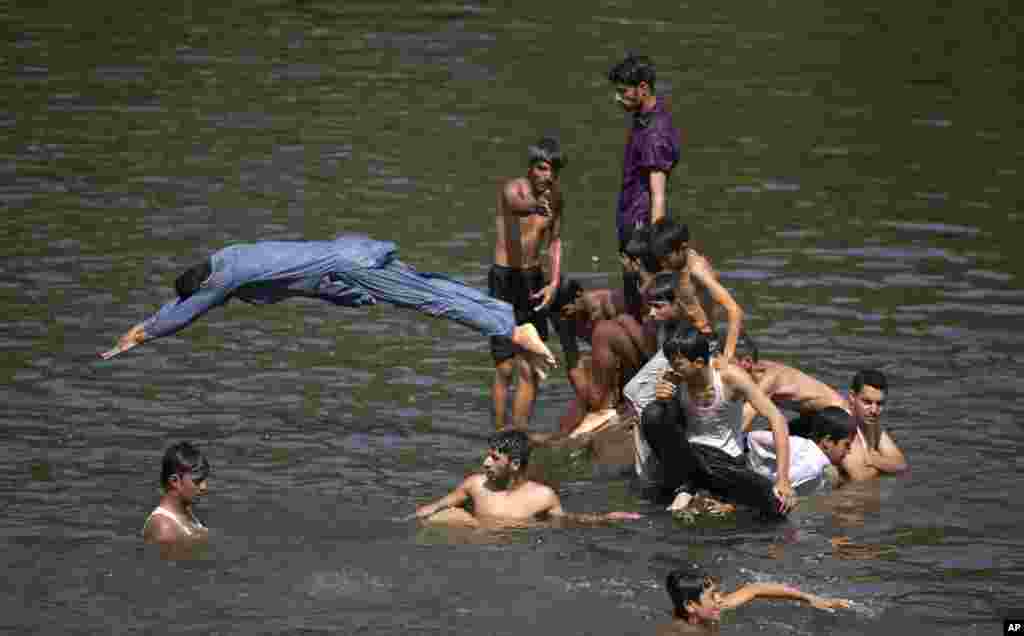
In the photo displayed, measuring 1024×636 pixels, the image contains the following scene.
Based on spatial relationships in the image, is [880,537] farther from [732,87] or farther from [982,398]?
[732,87]

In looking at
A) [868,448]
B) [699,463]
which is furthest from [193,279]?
[868,448]

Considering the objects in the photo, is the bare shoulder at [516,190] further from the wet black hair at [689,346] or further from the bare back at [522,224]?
the wet black hair at [689,346]

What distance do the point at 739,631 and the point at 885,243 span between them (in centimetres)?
878

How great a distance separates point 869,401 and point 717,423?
1273 mm

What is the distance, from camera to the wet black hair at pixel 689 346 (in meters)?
12.0

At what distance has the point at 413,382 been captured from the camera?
15133 millimetres

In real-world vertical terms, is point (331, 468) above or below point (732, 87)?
below

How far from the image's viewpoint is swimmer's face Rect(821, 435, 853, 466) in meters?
13.2

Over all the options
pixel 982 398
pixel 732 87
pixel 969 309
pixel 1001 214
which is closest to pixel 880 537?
pixel 982 398

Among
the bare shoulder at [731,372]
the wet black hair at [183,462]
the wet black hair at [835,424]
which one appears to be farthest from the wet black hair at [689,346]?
the wet black hair at [183,462]

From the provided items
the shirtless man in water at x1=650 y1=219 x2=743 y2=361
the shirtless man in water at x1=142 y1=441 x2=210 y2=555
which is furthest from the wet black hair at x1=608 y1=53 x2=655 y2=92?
the shirtless man in water at x1=142 y1=441 x2=210 y2=555

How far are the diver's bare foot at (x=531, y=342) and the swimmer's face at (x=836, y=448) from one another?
6.66 ft

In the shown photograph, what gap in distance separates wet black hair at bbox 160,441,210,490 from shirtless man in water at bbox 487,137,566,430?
2986 millimetres

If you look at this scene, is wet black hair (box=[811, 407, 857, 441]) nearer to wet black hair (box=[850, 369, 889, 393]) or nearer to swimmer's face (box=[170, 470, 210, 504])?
wet black hair (box=[850, 369, 889, 393])
